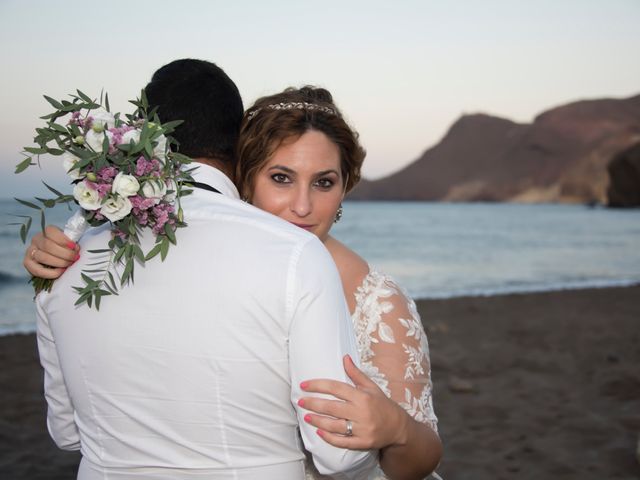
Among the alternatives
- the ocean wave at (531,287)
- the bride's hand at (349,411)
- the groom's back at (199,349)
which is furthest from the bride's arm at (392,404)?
the ocean wave at (531,287)

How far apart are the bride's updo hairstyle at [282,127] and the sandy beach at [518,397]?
3.10 m

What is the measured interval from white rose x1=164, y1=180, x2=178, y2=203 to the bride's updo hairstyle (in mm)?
947

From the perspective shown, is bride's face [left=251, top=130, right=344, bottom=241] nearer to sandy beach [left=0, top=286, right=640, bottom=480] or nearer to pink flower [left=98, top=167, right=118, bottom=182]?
pink flower [left=98, top=167, right=118, bottom=182]

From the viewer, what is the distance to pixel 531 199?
252 ft

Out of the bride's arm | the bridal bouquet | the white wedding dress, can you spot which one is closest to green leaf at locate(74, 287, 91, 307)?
the bridal bouquet

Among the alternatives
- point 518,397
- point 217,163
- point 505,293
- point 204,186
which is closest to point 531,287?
point 505,293

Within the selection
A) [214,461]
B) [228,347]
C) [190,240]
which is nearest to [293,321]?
[228,347]

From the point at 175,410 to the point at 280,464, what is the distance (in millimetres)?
309

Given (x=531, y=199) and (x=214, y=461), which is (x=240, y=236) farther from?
(x=531, y=199)

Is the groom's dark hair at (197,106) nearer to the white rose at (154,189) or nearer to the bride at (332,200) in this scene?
the white rose at (154,189)

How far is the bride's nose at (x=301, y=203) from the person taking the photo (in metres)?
2.59

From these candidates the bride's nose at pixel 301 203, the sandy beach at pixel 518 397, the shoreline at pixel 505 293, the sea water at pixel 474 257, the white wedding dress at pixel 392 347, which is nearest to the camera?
the white wedding dress at pixel 392 347

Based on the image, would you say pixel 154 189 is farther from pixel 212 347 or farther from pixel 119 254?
pixel 212 347

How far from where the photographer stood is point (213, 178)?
185 centimetres
